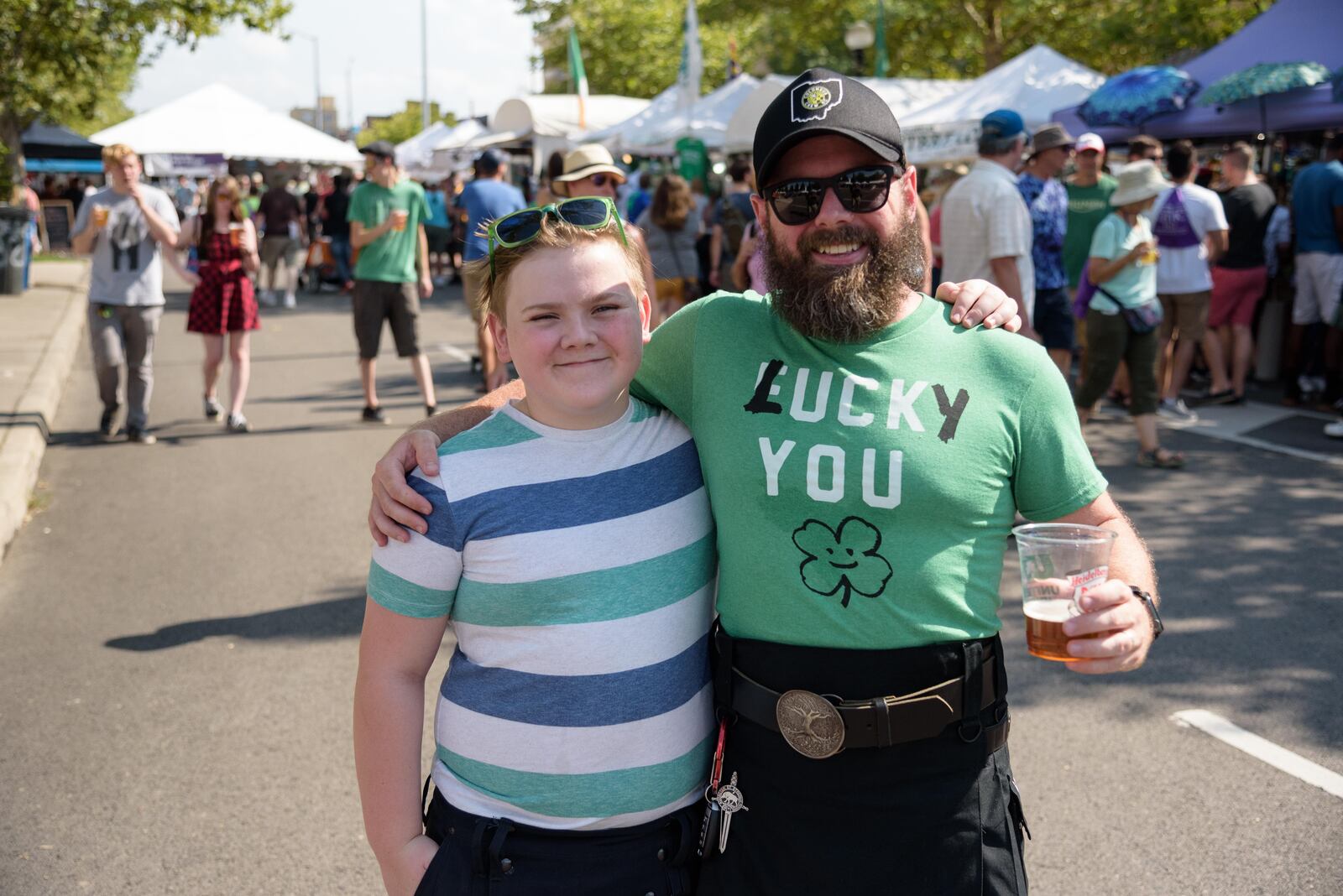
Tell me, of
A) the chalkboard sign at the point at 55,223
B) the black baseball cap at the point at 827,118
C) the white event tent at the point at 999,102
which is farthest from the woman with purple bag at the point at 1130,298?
the chalkboard sign at the point at 55,223

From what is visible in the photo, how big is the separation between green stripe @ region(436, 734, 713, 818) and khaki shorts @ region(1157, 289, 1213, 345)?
27.8ft

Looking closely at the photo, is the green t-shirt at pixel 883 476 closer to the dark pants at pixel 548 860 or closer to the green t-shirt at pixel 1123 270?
the dark pants at pixel 548 860

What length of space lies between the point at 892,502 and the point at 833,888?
594mm

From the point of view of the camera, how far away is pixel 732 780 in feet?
6.10

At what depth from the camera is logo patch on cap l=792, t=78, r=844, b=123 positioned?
1873mm

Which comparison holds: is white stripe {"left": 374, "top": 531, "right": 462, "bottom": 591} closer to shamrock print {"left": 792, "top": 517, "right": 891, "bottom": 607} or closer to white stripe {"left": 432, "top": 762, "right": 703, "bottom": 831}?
white stripe {"left": 432, "top": 762, "right": 703, "bottom": 831}

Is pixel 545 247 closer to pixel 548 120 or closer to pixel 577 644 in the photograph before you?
pixel 577 644

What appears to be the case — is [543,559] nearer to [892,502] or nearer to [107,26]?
[892,502]

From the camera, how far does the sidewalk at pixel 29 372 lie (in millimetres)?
6738

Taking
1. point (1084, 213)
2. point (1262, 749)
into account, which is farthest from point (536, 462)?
point (1084, 213)

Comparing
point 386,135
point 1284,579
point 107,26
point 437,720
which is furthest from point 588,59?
point 386,135

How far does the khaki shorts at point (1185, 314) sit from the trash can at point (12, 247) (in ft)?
50.3

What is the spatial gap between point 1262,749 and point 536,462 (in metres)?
3.15

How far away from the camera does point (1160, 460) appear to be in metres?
7.54
